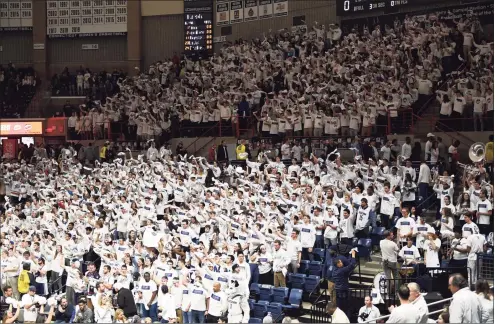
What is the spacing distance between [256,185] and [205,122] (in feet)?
29.1

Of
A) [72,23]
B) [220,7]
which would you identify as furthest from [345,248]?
[72,23]

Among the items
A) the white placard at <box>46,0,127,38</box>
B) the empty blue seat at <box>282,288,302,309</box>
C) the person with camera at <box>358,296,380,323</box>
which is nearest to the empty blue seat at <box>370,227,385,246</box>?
the empty blue seat at <box>282,288,302,309</box>

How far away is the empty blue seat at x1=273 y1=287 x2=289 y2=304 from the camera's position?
631 inches

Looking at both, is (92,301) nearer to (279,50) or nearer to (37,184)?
(37,184)

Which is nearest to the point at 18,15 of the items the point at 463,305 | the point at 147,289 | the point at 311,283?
the point at 147,289

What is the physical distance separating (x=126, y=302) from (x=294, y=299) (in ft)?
10.6

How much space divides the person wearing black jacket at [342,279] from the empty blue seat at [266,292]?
1302mm

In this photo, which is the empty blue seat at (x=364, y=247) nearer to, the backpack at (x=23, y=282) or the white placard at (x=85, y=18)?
the backpack at (x=23, y=282)

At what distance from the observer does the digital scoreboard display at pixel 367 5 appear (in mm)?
28000

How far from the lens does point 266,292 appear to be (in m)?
16.3

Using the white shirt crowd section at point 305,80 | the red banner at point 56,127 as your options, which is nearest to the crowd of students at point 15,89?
the red banner at point 56,127

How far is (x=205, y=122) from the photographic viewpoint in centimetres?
2836

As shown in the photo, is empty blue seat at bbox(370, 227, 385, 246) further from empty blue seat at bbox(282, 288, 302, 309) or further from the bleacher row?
empty blue seat at bbox(282, 288, 302, 309)

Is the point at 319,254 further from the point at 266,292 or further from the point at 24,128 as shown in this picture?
the point at 24,128
